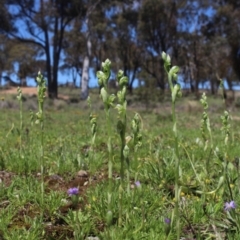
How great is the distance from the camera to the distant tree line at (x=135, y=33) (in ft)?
102

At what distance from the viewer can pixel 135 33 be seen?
45.0 metres

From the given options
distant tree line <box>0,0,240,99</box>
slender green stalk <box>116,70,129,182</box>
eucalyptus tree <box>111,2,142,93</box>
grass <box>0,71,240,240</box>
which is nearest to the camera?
slender green stalk <box>116,70,129,182</box>

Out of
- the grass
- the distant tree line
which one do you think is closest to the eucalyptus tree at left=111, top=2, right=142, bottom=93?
the distant tree line

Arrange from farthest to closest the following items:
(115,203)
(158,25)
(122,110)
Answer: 1. (158,25)
2. (115,203)
3. (122,110)

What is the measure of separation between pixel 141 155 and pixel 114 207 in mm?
2145

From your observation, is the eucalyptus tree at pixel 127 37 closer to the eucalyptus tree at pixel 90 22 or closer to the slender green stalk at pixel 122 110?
the eucalyptus tree at pixel 90 22

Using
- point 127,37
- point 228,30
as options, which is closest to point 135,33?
point 127,37

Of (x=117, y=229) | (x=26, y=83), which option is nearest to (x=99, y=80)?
(x=117, y=229)

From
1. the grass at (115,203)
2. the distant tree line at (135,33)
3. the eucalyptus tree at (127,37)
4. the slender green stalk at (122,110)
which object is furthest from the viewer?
the eucalyptus tree at (127,37)

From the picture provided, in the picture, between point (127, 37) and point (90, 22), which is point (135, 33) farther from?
point (90, 22)

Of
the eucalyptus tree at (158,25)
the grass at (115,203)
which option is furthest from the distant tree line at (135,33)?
the grass at (115,203)

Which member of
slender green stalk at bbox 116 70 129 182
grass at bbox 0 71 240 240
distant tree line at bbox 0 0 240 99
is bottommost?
grass at bbox 0 71 240 240

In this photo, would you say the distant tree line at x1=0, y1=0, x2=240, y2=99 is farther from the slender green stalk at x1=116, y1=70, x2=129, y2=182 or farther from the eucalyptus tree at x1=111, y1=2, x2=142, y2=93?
the slender green stalk at x1=116, y1=70, x2=129, y2=182

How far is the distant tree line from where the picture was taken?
31172mm
